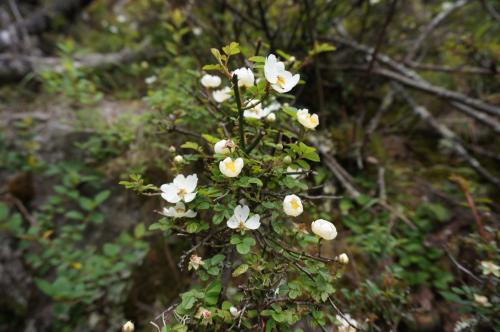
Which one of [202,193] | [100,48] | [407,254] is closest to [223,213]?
[202,193]

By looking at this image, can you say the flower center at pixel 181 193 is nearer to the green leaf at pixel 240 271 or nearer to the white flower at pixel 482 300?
the green leaf at pixel 240 271

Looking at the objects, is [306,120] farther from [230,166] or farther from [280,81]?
[230,166]

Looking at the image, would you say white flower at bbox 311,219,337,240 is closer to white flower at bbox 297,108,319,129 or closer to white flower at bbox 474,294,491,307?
white flower at bbox 297,108,319,129

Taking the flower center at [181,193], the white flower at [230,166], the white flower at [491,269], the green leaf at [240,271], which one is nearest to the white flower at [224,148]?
the white flower at [230,166]

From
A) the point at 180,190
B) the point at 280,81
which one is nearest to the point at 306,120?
the point at 280,81

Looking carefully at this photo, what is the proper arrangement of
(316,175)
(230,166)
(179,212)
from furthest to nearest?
(316,175), (179,212), (230,166)

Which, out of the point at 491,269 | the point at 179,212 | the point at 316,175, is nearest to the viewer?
the point at 179,212

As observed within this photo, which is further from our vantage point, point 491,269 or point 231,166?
point 491,269
